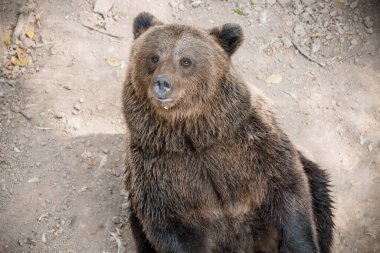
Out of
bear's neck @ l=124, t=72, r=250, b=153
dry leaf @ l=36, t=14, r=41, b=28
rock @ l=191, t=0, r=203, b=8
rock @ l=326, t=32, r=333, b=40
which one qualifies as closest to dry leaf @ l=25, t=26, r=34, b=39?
dry leaf @ l=36, t=14, r=41, b=28

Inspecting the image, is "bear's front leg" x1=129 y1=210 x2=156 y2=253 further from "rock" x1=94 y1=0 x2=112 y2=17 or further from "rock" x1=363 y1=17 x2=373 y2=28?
"rock" x1=363 y1=17 x2=373 y2=28

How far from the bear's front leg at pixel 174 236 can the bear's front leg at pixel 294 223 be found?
2.97ft

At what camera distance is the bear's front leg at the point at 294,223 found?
595 cm

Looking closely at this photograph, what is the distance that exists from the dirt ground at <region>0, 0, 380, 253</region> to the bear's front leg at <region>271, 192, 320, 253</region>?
1.61 meters

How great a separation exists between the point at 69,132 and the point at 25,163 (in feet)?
2.44

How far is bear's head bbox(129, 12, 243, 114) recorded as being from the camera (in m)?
5.36

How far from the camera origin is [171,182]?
5840 millimetres

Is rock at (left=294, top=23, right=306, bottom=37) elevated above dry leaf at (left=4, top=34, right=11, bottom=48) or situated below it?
above

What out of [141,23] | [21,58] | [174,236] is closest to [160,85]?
[141,23]

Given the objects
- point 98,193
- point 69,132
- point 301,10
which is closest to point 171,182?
point 98,193

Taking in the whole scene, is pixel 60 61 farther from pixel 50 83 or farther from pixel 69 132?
pixel 69 132


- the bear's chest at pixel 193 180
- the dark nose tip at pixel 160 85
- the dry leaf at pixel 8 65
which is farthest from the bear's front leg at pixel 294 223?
the dry leaf at pixel 8 65

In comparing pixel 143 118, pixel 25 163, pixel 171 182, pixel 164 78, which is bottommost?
pixel 25 163

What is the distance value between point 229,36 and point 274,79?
304cm
